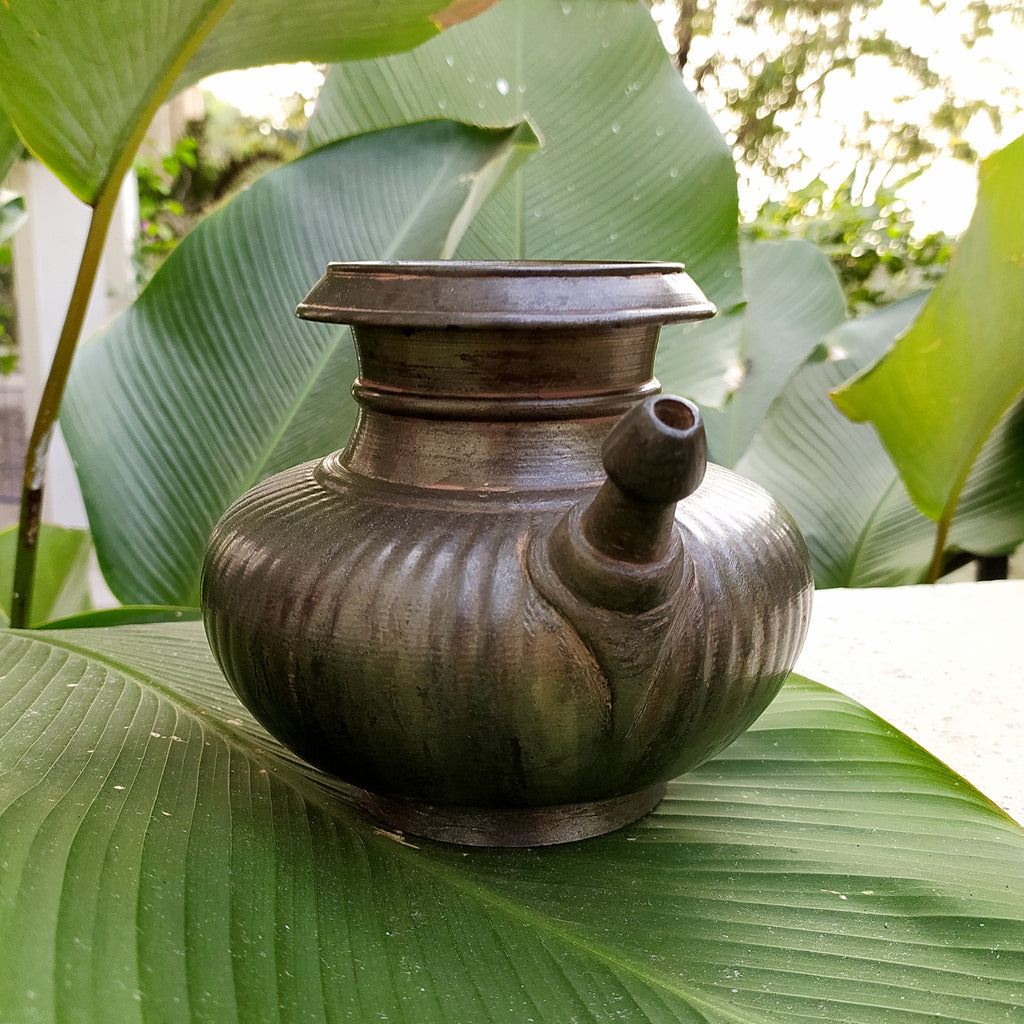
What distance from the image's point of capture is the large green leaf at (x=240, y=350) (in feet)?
3.25

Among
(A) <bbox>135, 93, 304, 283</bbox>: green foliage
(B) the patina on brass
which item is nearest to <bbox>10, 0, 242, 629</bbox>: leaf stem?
(B) the patina on brass

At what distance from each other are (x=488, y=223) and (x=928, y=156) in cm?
643

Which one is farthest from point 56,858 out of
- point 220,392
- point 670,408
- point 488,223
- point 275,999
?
point 488,223

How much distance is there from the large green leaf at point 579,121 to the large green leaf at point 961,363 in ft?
0.67

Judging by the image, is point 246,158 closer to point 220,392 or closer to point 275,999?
point 220,392

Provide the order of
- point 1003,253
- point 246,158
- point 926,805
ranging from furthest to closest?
→ point 246,158, point 1003,253, point 926,805

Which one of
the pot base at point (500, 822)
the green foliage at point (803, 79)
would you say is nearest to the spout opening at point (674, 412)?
the pot base at point (500, 822)

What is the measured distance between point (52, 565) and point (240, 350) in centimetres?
47

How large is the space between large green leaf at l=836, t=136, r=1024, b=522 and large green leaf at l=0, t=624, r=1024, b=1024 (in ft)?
1.62

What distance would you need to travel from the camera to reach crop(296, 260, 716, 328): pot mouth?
0.46 m

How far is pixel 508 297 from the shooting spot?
458 millimetres

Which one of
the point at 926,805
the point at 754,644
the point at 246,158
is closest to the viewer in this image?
the point at 754,644

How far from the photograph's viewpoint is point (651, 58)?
1.09m

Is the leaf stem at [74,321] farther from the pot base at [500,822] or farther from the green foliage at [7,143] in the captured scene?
the pot base at [500,822]
